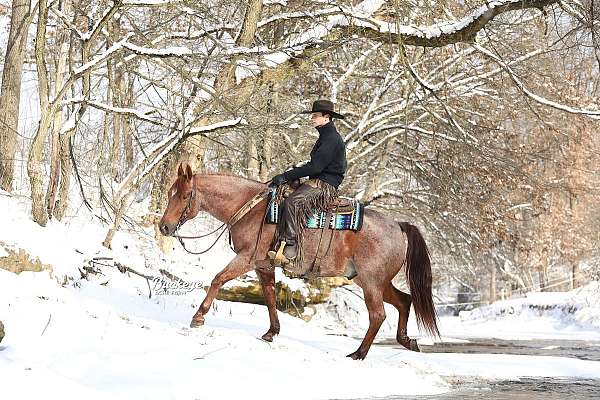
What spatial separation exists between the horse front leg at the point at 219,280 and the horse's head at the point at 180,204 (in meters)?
0.88

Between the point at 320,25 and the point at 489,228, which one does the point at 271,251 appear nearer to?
the point at 320,25

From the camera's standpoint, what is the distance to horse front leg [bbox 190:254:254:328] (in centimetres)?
991

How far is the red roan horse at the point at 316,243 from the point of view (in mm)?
10227

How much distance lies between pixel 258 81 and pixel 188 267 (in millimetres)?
5744

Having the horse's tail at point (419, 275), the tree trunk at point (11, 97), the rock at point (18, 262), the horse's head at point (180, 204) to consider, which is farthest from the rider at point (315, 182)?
the tree trunk at point (11, 97)

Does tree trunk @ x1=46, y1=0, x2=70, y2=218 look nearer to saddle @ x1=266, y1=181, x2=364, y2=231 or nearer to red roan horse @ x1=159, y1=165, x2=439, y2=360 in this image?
red roan horse @ x1=159, y1=165, x2=439, y2=360

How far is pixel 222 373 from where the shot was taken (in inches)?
315

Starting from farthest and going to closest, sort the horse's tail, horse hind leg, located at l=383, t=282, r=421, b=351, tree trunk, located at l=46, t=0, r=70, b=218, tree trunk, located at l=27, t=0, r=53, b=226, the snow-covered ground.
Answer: tree trunk, located at l=46, t=0, r=70, b=218 < tree trunk, located at l=27, t=0, r=53, b=226 < horse hind leg, located at l=383, t=282, r=421, b=351 < the horse's tail < the snow-covered ground

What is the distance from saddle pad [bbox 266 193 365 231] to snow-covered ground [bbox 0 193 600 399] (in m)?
1.40

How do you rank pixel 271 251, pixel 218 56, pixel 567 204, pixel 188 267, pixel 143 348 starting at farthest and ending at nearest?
1. pixel 567 204
2. pixel 188 267
3. pixel 218 56
4. pixel 271 251
5. pixel 143 348

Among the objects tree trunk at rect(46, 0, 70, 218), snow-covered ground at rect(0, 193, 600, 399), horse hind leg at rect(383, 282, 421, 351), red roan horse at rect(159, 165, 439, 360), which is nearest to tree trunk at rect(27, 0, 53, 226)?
snow-covered ground at rect(0, 193, 600, 399)

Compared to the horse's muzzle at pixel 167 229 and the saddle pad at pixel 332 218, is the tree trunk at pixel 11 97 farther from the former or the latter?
the saddle pad at pixel 332 218

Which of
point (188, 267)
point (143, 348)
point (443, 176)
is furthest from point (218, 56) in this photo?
point (443, 176)

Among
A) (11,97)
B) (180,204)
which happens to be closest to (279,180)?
(180,204)
